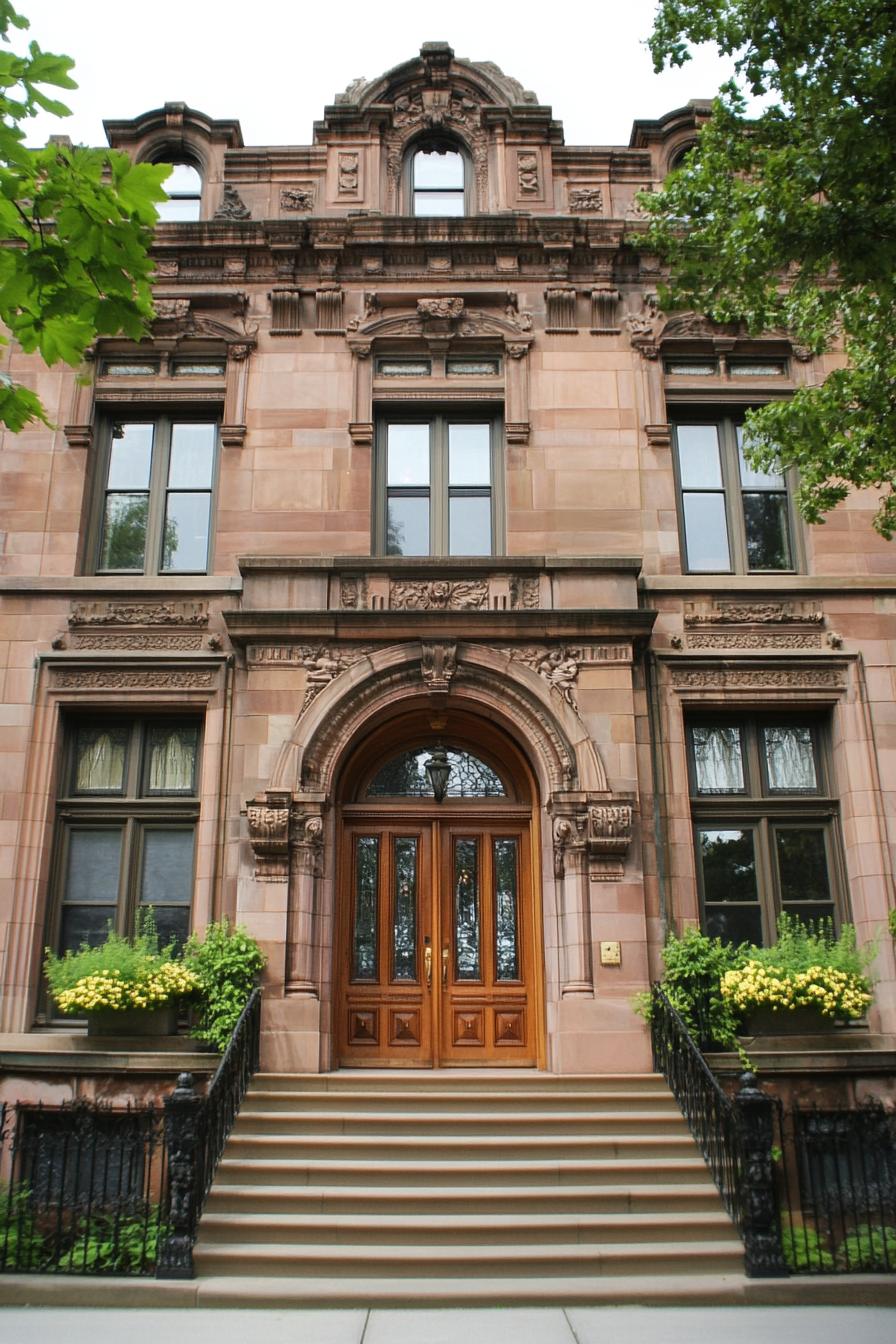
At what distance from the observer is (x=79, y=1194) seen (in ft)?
30.7

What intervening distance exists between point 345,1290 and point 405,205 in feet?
40.0

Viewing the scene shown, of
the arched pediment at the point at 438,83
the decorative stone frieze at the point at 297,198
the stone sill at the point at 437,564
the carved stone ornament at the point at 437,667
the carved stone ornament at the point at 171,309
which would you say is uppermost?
the arched pediment at the point at 438,83

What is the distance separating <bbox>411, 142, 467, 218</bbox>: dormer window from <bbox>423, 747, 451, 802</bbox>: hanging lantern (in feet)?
23.4

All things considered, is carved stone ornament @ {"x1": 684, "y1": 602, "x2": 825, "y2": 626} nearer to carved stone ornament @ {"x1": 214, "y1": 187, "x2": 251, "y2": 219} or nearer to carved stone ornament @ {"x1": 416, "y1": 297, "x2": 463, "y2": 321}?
carved stone ornament @ {"x1": 416, "y1": 297, "x2": 463, "y2": 321}

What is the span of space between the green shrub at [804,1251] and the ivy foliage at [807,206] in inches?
252

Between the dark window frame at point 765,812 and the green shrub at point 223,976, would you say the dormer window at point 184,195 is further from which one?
the green shrub at point 223,976

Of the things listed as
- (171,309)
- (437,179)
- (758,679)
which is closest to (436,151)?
(437,179)

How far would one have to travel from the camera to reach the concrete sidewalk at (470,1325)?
6926 millimetres

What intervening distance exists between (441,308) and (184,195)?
4.00m

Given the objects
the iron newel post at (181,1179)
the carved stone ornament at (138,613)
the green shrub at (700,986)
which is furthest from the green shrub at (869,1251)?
the carved stone ornament at (138,613)

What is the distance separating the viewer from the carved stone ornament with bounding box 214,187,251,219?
13820 millimetres

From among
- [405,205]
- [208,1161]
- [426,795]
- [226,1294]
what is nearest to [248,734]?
[426,795]

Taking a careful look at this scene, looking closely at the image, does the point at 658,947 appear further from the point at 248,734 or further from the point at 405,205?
the point at 405,205

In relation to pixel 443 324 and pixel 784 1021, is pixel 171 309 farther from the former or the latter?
pixel 784 1021
